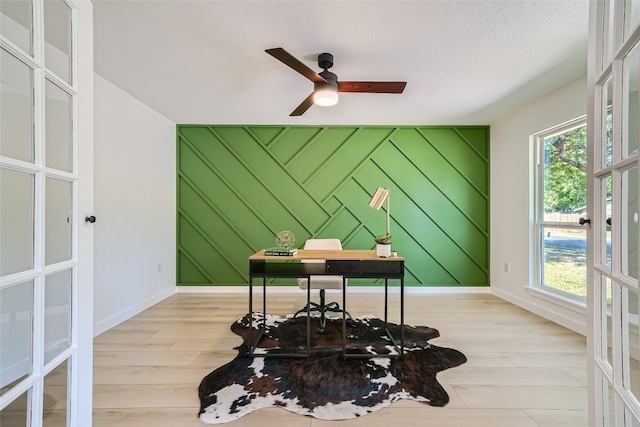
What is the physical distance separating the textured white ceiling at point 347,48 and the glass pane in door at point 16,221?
53.3 inches

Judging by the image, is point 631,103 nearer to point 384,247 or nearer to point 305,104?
point 384,247

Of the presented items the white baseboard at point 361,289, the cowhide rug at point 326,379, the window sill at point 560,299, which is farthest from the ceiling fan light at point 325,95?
the window sill at point 560,299

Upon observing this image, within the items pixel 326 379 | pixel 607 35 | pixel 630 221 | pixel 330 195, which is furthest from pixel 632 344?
pixel 330 195

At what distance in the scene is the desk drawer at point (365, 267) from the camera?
199 centimetres

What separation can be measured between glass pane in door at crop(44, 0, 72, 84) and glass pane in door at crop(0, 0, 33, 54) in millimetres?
61

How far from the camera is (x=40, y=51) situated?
0.98 meters

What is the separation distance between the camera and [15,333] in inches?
36.7

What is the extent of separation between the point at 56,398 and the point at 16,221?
0.71m

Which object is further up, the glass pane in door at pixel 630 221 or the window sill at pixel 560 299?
the glass pane in door at pixel 630 221

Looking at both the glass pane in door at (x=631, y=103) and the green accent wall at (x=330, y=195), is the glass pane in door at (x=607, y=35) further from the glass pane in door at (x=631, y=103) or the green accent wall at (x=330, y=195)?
the green accent wall at (x=330, y=195)

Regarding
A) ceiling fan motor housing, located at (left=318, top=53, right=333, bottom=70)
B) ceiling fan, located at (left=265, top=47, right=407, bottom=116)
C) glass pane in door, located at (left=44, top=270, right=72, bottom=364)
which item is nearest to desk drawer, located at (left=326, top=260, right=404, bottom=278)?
ceiling fan, located at (left=265, top=47, right=407, bottom=116)

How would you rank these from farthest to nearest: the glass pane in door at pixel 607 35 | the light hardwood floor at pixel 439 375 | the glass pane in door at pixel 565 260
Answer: the glass pane in door at pixel 565 260 < the light hardwood floor at pixel 439 375 < the glass pane in door at pixel 607 35

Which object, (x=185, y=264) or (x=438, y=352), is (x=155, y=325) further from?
(x=438, y=352)

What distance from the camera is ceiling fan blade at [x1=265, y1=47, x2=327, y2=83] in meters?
1.65
